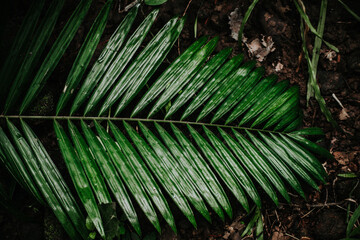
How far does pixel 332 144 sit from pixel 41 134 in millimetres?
1355

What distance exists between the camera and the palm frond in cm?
75

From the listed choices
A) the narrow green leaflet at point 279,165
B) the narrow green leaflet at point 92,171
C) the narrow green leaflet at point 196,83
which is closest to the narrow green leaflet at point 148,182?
the narrow green leaflet at point 92,171

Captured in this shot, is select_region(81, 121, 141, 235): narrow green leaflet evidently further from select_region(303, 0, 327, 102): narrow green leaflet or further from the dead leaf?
the dead leaf

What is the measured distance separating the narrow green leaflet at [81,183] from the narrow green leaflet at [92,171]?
2 centimetres

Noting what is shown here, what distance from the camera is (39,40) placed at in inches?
30.7

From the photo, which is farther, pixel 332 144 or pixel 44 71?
pixel 332 144

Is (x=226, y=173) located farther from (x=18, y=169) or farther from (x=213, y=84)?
(x=18, y=169)

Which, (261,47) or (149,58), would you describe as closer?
(149,58)

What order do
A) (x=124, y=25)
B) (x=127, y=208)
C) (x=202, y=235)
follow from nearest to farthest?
(x=127, y=208) → (x=124, y=25) → (x=202, y=235)

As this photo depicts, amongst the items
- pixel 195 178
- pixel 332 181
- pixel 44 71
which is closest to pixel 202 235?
pixel 195 178

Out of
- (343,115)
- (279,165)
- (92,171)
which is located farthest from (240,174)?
(343,115)

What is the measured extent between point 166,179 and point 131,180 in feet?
0.40

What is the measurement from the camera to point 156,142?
2.76 ft

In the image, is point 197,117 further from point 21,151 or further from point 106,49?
point 21,151
